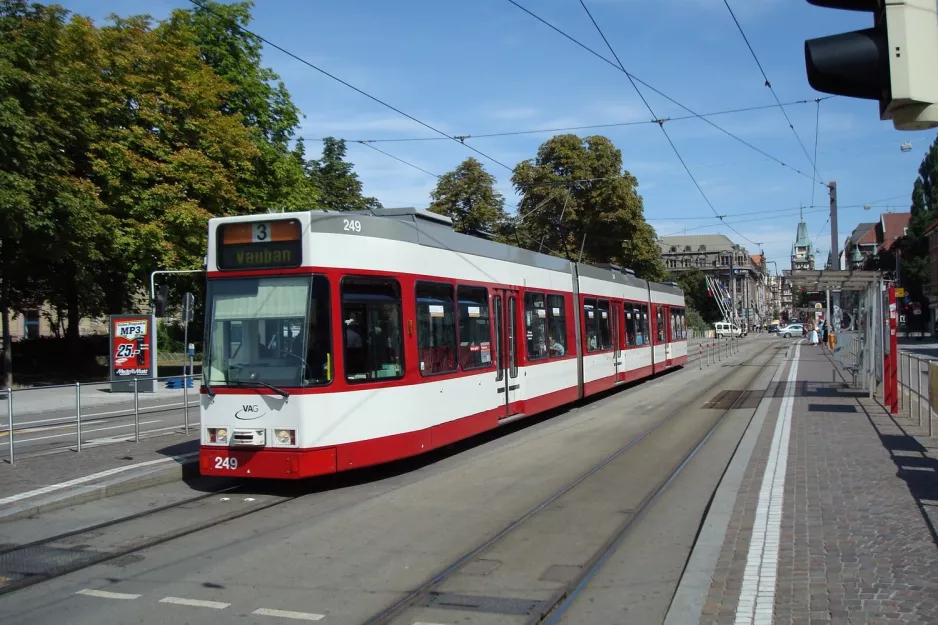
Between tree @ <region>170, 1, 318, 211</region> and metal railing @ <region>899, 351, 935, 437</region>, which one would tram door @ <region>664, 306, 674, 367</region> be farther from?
tree @ <region>170, 1, 318, 211</region>

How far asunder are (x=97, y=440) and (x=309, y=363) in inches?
267

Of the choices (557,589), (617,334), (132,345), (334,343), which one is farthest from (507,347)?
(132,345)

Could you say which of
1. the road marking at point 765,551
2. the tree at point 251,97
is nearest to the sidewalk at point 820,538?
the road marking at point 765,551

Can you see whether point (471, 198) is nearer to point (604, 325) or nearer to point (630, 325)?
point (630, 325)

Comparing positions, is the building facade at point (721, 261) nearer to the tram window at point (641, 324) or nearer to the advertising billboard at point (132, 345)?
the tram window at point (641, 324)

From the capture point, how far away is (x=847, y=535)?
676 centimetres

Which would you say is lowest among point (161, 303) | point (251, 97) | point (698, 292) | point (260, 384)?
point (260, 384)

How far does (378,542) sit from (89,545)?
2579 mm

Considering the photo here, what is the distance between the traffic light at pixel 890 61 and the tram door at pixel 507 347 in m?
10.1

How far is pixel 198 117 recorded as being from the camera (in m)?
30.9

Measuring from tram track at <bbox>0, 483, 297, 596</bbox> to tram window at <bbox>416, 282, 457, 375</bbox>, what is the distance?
2.84 meters

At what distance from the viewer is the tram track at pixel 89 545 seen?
6488 millimetres

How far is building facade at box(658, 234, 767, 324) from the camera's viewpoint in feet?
452

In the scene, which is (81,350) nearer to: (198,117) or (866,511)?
(198,117)
